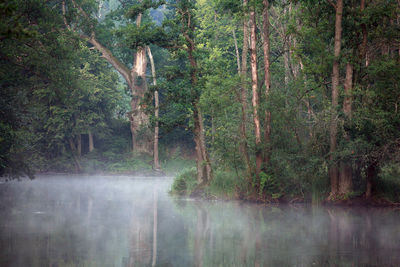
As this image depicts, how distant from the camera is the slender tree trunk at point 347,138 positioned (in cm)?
1952

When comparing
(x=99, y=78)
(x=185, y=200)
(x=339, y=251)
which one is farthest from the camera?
(x=99, y=78)

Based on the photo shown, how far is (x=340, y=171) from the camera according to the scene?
66.6 ft

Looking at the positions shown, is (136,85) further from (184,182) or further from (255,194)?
(255,194)

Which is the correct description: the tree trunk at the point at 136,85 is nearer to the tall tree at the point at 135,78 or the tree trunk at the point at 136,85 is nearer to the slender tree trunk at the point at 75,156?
the tall tree at the point at 135,78

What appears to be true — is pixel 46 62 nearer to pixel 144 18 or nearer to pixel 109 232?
pixel 109 232

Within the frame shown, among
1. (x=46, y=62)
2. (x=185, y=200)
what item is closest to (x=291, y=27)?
(x=185, y=200)

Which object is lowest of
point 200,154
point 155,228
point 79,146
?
point 155,228

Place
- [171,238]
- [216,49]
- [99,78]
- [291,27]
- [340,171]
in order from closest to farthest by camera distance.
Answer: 1. [171,238]
2. [340,171]
3. [291,27]
4. [216,49]
5. [99,78]

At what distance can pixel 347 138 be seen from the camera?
19672 mm

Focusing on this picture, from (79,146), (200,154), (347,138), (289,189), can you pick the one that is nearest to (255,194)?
(289,189)

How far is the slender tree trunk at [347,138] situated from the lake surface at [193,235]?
56.2 inches

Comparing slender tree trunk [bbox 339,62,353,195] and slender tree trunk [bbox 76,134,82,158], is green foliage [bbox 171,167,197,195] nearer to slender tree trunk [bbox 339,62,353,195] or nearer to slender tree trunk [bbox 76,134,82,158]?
slender tree trunk [bbox 339,62,353,195]

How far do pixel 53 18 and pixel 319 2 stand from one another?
1369 centimetres

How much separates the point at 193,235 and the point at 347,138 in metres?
9.05
